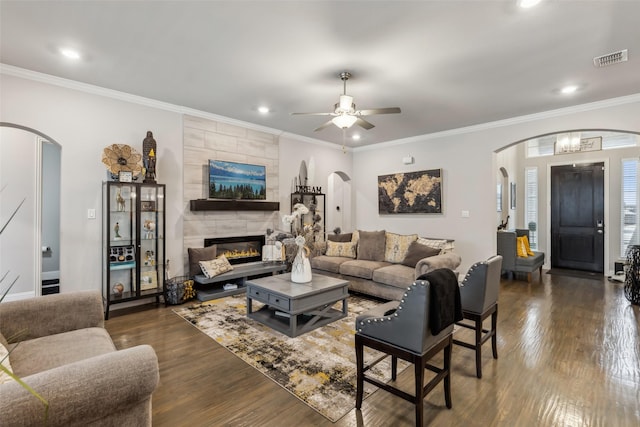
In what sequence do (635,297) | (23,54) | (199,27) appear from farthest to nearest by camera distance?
(635,297)
(23,54)
(199,27)

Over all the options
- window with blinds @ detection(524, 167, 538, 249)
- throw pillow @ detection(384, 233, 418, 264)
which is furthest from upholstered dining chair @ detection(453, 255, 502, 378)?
window with blinds @ detection(524, 167, 538, 249)

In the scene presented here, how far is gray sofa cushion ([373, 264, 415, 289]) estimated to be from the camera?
13.6 feet

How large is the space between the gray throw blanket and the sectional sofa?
188cm

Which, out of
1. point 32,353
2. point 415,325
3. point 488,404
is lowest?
point 488,404

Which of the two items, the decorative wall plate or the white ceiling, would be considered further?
the decorative wall plate

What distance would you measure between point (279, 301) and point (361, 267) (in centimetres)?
168

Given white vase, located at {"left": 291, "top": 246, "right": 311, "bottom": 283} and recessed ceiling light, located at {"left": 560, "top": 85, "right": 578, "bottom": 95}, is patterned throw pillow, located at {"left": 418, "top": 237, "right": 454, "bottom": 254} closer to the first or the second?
white vase, located at {"left": 291, "top": 246, "right": 311, "bottom": 283}

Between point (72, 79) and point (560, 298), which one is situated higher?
point (72, 79)

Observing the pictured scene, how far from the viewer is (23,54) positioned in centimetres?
304

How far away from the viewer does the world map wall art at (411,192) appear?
19.6 feet

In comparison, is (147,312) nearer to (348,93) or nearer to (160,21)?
(160,21)

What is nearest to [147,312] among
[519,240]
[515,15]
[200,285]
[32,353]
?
[200,285]

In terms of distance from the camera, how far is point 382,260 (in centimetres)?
495

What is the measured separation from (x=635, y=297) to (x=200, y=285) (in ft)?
20.9
